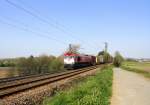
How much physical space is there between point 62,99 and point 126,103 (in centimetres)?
357

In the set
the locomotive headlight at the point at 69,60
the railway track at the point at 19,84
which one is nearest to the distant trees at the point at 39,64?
the locomotive headlight at the point at 69,60

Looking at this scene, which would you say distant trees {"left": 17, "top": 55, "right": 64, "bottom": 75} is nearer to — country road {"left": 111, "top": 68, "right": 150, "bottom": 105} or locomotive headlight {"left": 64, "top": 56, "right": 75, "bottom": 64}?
locomotive headlight {"left": 64, "top": 56, "right": 75, "bottom": 64}

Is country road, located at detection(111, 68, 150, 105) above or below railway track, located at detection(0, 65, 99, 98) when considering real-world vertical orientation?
below

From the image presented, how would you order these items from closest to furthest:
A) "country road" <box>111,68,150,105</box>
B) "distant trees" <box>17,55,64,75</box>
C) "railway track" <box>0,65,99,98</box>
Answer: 1. "country road" <box>111,68,150,105</box>
2. "railway track" <box>0,65,99,98</box>
3. "distant trees" <box>17,55,64,75</box>

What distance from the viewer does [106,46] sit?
341ft

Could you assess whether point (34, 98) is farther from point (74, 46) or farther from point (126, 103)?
point (74, 46)

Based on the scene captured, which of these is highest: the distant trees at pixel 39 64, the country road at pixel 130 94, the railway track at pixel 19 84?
the distant trees at pixel 39 64

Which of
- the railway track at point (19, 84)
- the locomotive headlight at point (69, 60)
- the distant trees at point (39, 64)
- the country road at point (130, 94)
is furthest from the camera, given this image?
the distant trees at point (39, 64)

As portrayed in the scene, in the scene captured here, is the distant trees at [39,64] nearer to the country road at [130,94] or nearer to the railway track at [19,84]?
the railway track at [19,84]

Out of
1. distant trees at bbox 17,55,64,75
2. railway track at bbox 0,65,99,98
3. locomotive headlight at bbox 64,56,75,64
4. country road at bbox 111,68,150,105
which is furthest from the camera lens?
distant trees at bbox 17,55,64,75

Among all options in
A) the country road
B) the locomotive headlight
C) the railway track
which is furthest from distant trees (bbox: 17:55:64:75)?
the country road

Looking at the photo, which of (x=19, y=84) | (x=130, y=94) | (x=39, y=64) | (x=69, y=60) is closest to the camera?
(x=130, y=94)

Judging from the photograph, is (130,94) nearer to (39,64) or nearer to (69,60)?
(69,60)

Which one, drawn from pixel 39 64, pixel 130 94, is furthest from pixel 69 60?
pixel 130 94
